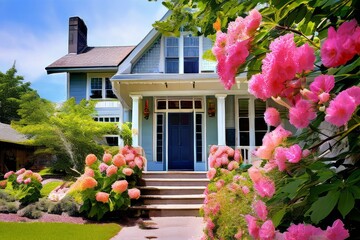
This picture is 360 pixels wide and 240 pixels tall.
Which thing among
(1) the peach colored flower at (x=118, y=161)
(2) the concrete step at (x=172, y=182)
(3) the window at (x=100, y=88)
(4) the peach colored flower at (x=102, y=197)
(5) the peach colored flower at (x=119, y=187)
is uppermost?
(3) the window at (x=100, y=88)

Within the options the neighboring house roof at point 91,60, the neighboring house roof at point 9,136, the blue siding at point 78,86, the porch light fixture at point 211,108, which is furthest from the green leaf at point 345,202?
the neighboring house roof at point 9,136

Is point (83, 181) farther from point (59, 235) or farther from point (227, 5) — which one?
point (227, 5)

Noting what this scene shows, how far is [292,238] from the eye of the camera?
3.34 feet

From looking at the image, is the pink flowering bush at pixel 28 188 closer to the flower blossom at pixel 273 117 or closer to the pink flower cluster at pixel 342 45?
the flower blossom at pixel 273 117

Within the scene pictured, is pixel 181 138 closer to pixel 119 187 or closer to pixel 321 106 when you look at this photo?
pixel 119 187

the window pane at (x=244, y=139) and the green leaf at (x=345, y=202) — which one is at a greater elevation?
the window pane at (x=244, y=139)

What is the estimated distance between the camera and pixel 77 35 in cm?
2173

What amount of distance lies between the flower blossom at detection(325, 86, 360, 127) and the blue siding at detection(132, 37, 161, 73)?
12.7m

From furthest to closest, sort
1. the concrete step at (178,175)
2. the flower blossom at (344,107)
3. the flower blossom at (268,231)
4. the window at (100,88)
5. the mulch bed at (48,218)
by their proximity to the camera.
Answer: the window at (100,88)
the concrete step at (178,175)
the mulch bed at (48,218)
the flower blossom at (268,231)
the flower blossom at (344,107)

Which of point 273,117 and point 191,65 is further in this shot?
point 191,65

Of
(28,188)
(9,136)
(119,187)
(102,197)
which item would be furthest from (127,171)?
(9,136)

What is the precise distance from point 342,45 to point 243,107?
12904 mm

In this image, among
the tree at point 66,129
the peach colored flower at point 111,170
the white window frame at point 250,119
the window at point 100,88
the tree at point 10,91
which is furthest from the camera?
the tree at point 10,91

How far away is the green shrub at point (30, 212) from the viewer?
30.1ft
